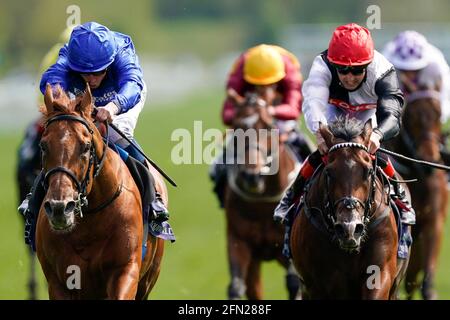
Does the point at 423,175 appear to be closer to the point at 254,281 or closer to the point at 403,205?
the point at 254,281

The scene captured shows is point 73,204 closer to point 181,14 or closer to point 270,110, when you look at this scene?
point 270,110

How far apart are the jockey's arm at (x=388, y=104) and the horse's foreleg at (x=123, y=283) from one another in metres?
1.71

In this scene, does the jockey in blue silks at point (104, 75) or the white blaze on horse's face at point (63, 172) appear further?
the jockey in blue silks at point (104, 75)

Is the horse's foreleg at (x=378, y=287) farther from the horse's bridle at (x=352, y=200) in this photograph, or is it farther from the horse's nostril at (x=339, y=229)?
the horse's nostril at (x=339, y=229)

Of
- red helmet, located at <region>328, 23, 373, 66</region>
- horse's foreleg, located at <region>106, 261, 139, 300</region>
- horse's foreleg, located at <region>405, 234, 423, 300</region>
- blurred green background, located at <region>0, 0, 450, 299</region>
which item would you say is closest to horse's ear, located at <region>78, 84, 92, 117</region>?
horse's foreleg, located at <region>106, 261, 139, 300</region>

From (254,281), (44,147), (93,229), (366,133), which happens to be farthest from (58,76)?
(254,281)

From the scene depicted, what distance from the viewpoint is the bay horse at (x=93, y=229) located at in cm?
735

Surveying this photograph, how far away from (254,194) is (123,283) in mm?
3665

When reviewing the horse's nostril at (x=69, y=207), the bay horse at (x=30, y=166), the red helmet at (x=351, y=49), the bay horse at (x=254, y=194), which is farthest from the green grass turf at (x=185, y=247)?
the horse's nostril at (x=69, y=207)

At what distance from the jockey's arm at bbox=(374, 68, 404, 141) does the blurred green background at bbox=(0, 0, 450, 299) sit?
7.49 meters

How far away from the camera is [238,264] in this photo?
36.0 ft

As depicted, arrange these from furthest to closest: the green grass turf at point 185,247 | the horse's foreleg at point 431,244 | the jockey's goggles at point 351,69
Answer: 1. the green grass turf at point 185,247
2. the horse's foreleg at point 431,244
3. the jockey's goggles at point 351,69
